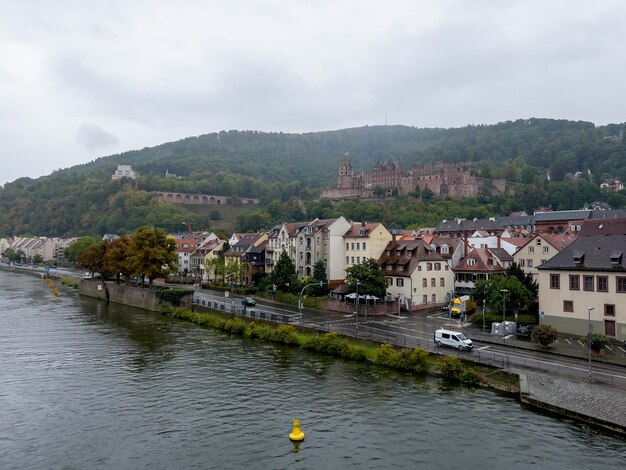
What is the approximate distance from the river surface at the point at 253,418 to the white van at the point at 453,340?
19.0ft

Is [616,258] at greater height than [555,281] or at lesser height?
greater

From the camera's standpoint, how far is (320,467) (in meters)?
23.6

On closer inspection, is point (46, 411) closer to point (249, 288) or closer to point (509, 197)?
point (249, 288)

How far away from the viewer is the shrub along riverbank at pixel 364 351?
35.2 metres

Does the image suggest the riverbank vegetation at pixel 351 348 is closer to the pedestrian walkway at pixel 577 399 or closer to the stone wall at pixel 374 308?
the pedestrian walkway at pixel 577 399

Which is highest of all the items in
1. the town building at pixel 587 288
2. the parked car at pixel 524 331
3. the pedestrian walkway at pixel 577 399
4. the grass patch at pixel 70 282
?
the town building at pixel 587 288

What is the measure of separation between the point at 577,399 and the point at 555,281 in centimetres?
2080

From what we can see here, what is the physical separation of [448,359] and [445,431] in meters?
9.50

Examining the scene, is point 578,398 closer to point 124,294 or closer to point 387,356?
point 387,356

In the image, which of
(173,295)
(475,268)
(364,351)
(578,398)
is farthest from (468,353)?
(173,295)

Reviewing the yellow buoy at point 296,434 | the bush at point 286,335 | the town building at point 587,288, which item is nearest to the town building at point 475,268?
the town building at point 587,288

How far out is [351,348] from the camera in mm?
42906

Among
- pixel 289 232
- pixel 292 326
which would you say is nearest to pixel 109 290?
pixel 289 232

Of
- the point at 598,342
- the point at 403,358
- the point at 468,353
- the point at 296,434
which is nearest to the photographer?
the point at 296,434
